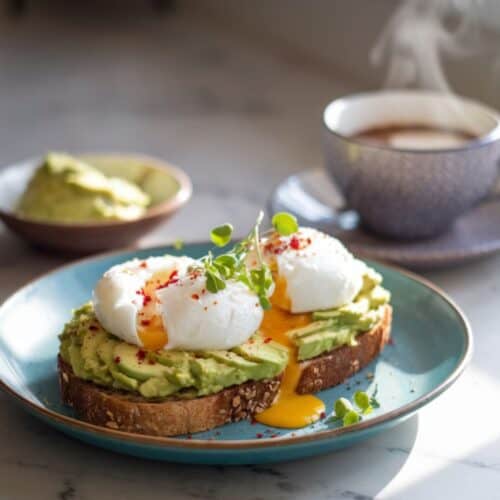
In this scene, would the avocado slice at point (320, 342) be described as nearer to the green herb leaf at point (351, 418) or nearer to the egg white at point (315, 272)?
the egg white at point (315, 272)

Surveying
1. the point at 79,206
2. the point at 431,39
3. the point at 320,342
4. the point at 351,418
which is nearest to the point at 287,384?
the point at 320,342

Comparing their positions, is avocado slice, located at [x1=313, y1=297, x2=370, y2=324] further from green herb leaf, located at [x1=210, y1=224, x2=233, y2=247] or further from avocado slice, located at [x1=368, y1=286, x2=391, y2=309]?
green herb leaf, located at [x1=210, y1=224, x2=233, y2=247]

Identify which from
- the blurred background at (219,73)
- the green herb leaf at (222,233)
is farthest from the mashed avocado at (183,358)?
the blurred background at (219,73)

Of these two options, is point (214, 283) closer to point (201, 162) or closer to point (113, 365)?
point (113, 365)

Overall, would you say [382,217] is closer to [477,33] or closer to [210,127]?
[477,33]

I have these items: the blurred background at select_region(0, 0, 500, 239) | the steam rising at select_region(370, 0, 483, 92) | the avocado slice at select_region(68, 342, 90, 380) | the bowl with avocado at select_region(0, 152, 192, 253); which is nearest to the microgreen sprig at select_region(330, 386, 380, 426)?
the avocado slice at select_region(68, 342, 90, 380)
